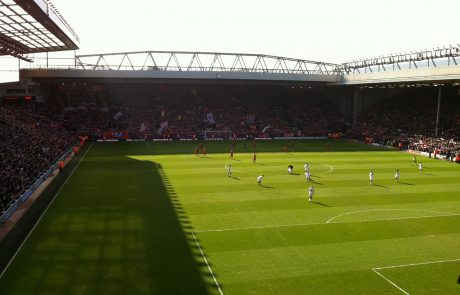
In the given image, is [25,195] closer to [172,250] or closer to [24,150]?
[24,150]

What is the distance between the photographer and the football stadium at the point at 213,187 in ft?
52.4

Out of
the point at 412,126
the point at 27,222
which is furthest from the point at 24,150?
the point at 412,126

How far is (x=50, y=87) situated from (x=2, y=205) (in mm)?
52104

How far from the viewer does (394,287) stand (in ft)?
48.6

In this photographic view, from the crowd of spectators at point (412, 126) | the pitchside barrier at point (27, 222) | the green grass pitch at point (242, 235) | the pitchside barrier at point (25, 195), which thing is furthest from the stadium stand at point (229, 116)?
the green grass pitch at point (242, 235)

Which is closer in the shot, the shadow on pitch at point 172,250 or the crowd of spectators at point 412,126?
the shadow on pitch at point 172,250

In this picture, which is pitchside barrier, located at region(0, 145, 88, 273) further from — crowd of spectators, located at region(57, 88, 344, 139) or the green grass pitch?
crowd of spectators, located at region(57, 88, 344, 139)

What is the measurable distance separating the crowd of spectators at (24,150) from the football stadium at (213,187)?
22 cm

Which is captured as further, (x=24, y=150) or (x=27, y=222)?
(x=24, y=150)

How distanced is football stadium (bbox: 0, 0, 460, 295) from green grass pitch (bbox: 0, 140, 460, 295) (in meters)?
0.09

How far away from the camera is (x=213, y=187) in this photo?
30.0 m

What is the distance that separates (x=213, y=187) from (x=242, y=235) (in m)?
10.3

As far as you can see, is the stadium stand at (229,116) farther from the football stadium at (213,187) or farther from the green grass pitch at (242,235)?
the green grass pitch at (242,235)

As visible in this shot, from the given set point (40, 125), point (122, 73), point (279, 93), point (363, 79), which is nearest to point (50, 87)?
point (122, 73)
